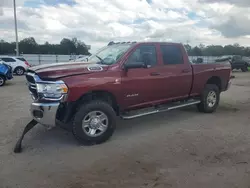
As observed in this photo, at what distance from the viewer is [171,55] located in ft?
21.6

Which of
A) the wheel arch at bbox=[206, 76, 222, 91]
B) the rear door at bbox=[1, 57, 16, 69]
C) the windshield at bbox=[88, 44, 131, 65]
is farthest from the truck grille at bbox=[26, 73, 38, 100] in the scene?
the rear door at bbox=[1, 57, 16, 69]

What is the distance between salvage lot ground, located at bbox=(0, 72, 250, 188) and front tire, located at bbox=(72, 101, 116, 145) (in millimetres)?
177

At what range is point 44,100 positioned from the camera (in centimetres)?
484

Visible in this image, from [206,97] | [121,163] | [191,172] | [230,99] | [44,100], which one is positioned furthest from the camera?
[230,99]

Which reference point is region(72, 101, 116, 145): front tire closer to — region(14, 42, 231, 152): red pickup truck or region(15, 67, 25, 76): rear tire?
region(14, 42, 231, 152): red pickup truck

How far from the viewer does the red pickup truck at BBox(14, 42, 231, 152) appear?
190 inches

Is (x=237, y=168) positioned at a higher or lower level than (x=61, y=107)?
lower

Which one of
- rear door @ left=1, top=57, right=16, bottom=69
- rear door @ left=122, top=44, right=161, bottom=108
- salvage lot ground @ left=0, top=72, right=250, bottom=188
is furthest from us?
rear door @ left=1, top=57, right=16, bottom=69

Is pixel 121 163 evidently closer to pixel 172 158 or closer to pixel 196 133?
pixel 172 158

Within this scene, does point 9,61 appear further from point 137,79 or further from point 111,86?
point 111,86

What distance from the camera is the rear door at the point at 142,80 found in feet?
18.3

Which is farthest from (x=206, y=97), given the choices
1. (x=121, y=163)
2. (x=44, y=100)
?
(x=44, y=100)

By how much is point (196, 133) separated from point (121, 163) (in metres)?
2.22

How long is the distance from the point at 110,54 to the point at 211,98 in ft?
11.4
